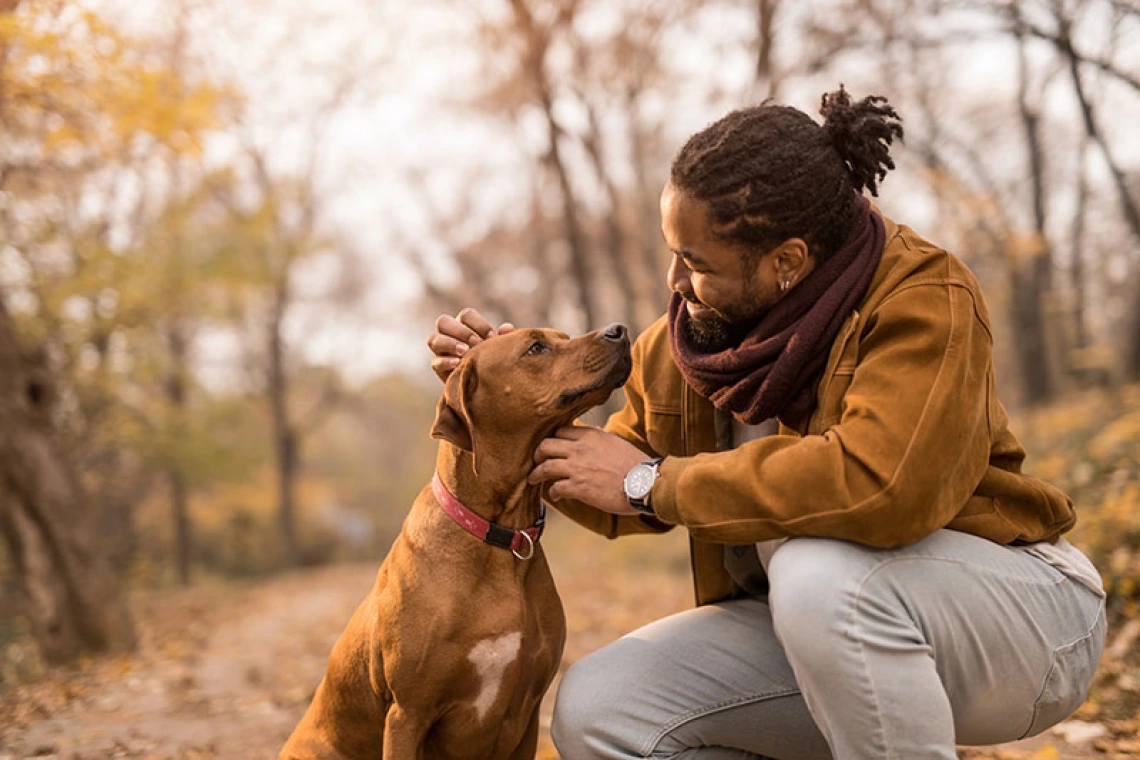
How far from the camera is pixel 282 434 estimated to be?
2152cm

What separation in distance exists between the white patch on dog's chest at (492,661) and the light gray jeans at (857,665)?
0.63ft

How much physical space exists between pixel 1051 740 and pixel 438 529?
2.56 m

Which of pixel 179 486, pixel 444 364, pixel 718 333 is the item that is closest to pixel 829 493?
pixel 718 333

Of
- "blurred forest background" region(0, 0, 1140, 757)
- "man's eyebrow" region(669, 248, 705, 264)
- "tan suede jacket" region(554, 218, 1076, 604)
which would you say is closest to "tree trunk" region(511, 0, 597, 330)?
"blurred forest background" region(0, 0, 1140, 757)

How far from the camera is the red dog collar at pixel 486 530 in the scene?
2.94 meters

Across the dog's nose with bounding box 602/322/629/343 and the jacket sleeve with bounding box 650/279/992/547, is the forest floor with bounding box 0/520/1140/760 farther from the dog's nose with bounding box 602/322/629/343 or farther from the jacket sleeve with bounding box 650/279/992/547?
the dog's nose with bounding box 602/322/629/343

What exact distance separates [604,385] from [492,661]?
89 cm

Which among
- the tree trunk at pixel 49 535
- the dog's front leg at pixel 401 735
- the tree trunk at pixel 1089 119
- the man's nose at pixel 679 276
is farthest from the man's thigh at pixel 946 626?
the tree trunk at pixel 1089 119

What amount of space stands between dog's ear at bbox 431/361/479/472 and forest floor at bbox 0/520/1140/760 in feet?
6.21

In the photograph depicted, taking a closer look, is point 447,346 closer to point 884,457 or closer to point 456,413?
point 456,413

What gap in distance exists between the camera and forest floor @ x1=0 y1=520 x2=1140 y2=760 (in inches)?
165

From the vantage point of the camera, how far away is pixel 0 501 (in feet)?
23.5

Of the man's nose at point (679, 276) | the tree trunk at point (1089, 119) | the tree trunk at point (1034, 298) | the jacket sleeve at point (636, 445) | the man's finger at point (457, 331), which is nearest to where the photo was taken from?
the man's nose at point (679, 276)

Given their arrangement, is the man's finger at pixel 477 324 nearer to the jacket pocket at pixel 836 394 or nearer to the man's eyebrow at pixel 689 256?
the man's eyebrow at pixel 689 256
